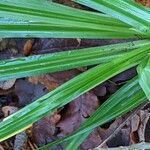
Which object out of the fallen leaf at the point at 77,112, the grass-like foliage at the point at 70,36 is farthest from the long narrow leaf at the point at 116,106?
the fallen leaf at the point at 77,112

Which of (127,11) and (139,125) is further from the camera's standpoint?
(139,125)

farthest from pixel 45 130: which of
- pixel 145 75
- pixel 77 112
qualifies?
pixel 145 75

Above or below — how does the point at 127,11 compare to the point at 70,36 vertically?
above

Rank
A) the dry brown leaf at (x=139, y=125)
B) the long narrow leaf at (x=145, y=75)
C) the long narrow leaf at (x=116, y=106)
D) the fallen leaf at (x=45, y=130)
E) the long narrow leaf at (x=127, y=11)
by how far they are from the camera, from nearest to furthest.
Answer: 1. the long narrow leaf at (x=145, y=75)
2. the long narrow leaf at (x=127, y=11)
3. the long narrow leaf at (x=116, y=106)
4. the dry brown leaf at (x=139, y=125)
5. the fallen leaf at (x=45, y=130)

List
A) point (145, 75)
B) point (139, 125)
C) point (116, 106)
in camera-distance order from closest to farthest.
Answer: point (145, 75)
point (116, 106)
point (139, 125)

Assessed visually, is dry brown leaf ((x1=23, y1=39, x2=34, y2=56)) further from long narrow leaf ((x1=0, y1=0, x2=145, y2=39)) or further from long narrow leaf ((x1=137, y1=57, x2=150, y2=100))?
long narrow leaf ((x1=137, y1=57, x2=150, y2=100))

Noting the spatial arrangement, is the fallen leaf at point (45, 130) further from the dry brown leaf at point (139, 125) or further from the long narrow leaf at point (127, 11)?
the long narrow leaf at point (127, 11)

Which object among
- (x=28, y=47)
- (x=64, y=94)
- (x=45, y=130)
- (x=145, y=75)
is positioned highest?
(x=145, y=75)

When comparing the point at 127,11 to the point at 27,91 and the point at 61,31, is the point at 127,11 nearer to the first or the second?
the point at 61,31
